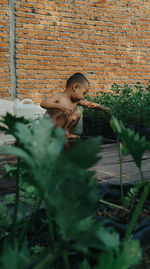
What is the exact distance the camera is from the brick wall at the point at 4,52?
507 cm

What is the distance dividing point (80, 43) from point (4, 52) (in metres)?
1.48

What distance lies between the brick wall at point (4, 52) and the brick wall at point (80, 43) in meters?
0.18

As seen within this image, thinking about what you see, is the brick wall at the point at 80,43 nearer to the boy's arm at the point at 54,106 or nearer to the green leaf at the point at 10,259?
the boy's arm at the point at 54,106

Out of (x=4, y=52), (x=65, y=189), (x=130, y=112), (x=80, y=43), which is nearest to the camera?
(x=65, y=189)

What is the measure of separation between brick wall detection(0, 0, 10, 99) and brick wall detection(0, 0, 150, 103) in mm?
181

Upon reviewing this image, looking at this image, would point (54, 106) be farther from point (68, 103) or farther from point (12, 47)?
point (12, 47)

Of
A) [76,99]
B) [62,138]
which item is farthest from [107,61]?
[62,138]

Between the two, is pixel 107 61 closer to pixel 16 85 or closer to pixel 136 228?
pixel 16 85

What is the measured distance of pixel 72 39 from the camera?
18.8ft

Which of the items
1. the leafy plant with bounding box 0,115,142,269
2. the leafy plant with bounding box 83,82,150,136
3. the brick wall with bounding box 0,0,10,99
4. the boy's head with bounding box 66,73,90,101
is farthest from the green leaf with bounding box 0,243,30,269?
the brick wall with bounding box 0,0,10,99

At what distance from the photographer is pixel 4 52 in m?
5.14

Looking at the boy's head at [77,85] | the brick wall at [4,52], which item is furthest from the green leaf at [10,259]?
the brick wall at [4,52]

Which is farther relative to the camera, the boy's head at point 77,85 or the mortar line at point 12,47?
the mortar line at point 12,47

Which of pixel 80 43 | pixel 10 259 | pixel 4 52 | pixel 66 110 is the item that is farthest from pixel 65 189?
pixel 80 43
